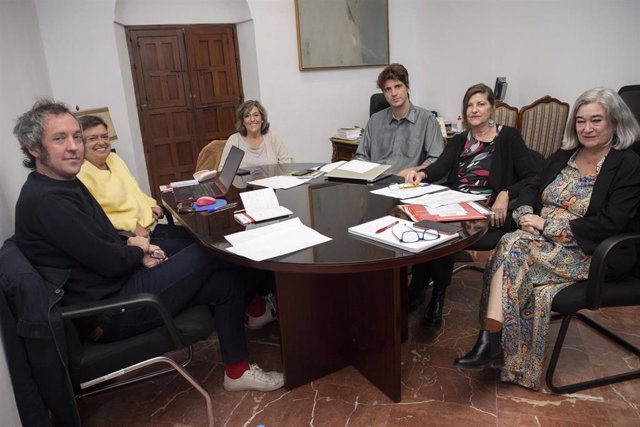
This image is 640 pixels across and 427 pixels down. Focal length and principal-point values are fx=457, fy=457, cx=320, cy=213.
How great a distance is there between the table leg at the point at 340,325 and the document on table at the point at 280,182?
63 centimetres

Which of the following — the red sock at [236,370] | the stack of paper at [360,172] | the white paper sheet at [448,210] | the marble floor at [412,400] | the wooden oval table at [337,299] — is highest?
the stack of paper at [360,172]

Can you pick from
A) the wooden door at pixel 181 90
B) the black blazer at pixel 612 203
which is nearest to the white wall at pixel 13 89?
the wooden door at pixel 181 90

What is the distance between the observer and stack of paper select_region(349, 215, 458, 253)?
1369 millimetres

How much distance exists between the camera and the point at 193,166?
16.8ft

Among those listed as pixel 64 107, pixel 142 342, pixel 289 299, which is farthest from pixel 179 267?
pixel 64 107

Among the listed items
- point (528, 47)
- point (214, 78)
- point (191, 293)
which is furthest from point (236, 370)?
point (214, 78)

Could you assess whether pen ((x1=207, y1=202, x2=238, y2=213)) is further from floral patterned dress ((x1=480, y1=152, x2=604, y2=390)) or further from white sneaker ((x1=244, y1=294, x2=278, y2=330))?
floral patterned dress ((x1=480, y1=152, x2=604, y2=390))

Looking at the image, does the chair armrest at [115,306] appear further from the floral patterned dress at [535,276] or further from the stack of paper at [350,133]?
the stack of paper at [350,133]

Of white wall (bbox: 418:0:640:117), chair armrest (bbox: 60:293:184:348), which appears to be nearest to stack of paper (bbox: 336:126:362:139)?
white wall (bbox: 418:0:640:117)

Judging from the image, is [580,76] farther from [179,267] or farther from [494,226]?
[179,267]

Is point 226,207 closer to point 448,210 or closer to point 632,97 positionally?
point 448,210

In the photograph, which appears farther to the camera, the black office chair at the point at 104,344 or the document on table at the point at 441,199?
the document on table at the point at 441,199

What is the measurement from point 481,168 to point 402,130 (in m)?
0.70

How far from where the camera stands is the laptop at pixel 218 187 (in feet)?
7.30
